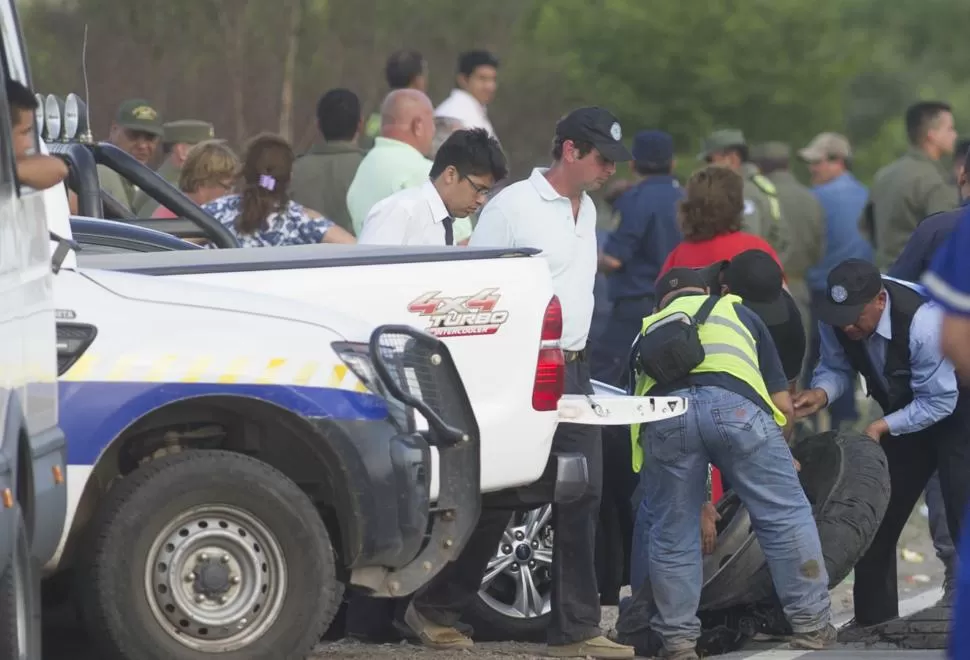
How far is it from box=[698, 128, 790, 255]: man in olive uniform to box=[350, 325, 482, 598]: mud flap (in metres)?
7.58

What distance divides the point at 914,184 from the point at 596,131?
631cm

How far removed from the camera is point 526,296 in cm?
781

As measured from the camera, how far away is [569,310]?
8461 millimetres

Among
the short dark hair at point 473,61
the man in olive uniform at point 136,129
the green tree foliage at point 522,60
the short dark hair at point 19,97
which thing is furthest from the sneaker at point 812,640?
the green tree foliage at point 522,60

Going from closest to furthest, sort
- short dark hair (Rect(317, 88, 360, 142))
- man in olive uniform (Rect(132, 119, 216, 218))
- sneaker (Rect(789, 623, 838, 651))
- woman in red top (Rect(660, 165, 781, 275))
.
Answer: sneaker (Rect(789, 623, 838, 651))
woman in red top (Rect(660, 165, 781, 275))
short dark hair (Rect(317, 88, 360, 142))
man in olive uniform (Rect(132, 119, 216, 218))

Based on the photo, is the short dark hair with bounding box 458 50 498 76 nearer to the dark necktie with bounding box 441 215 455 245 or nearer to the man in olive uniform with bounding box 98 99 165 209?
the man in olive uniform with bounding box 98 99 165 209

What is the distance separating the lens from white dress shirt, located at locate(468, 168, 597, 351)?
8500 millimetres

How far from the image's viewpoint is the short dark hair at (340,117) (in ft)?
39.0

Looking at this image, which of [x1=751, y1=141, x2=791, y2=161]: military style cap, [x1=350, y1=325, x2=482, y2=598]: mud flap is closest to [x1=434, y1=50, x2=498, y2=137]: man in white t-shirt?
[x1=751, y1=141, x2=791, y2=161]: military style cap

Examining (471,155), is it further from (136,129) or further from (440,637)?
(136,129)

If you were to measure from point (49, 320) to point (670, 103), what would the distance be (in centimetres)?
4687

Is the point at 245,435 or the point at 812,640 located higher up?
the point at 245,435

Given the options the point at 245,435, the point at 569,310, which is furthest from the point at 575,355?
the point at 245,435

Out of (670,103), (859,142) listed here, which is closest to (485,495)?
(670,103)
